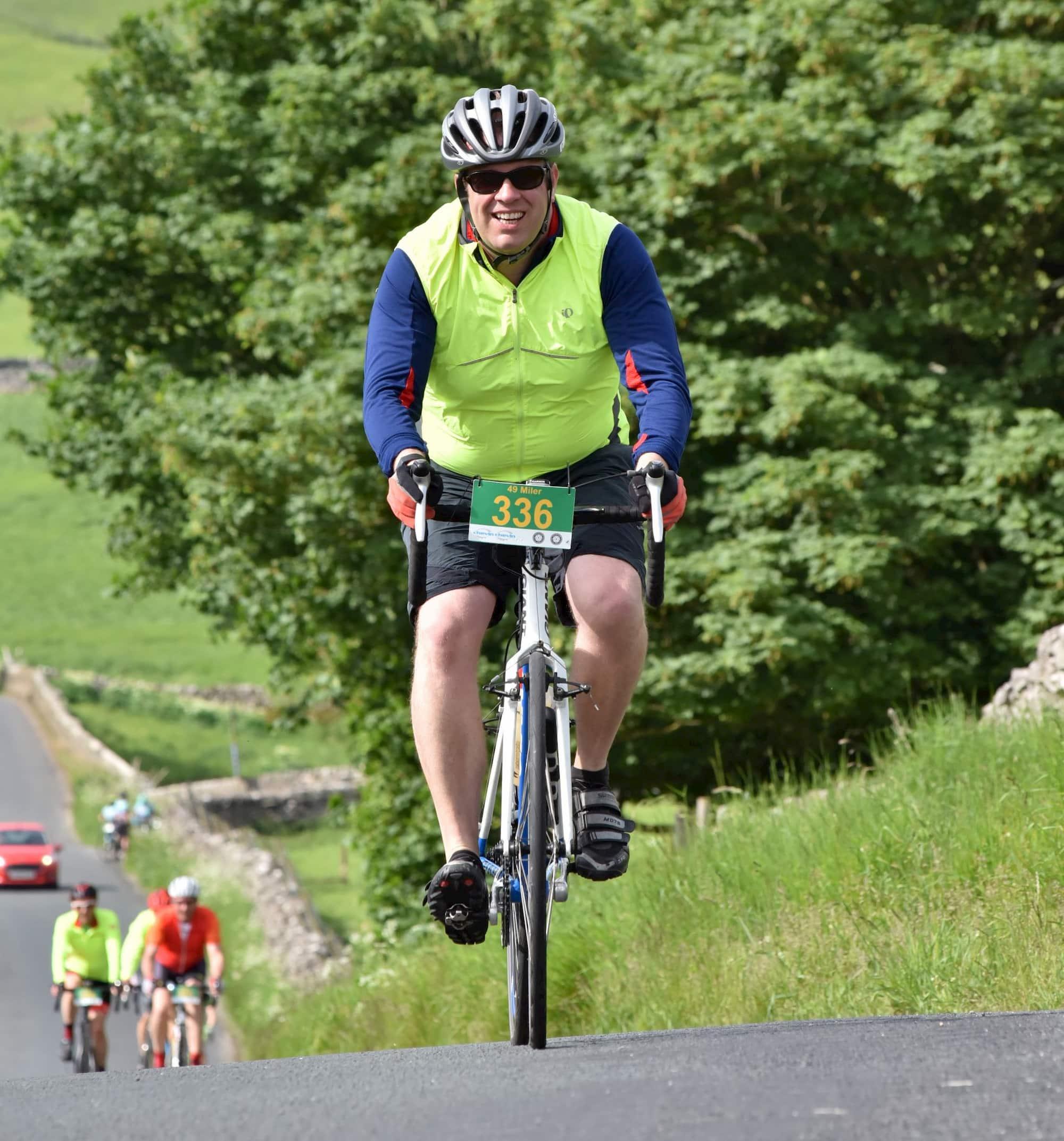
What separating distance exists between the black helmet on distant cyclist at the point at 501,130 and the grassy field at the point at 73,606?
59.7 metres

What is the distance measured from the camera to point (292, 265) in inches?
788

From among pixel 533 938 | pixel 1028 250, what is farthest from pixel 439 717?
pixel 1028 250

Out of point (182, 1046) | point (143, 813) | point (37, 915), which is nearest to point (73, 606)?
point (143, 813)

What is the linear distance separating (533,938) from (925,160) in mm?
12644

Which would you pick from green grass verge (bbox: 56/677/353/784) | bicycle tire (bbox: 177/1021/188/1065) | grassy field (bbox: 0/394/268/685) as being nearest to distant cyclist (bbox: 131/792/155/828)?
green grass verge (bbox: 56/677/353/784)

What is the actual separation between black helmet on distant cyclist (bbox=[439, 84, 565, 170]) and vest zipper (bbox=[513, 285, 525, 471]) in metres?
0.37

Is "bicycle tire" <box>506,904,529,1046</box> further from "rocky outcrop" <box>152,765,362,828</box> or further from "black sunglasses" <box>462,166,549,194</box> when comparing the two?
"rocky outcrop" <box>152,765,362,828</box>

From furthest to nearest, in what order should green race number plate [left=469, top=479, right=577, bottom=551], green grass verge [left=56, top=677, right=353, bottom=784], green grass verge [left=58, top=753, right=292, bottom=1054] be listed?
green grass verge [left=56, top=677, right=353, bottom=784] → green grass verge [left=58, top=753, right=292, bottom=1054] → green race number plate [left=469, top=479, right=577, bottom=551]

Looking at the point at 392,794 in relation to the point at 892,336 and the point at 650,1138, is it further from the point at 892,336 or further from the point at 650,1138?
the point at 650,1138

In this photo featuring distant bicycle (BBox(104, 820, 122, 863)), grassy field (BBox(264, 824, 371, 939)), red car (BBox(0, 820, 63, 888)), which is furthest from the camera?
distant bicycle (BBox(104, 820, 122, 863))

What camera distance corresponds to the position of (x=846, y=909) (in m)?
6.25

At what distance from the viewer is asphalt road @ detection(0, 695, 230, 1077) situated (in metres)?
23.3

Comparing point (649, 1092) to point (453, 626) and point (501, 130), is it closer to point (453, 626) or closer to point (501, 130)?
point (453, 626)

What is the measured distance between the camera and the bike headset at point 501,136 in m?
4.74
